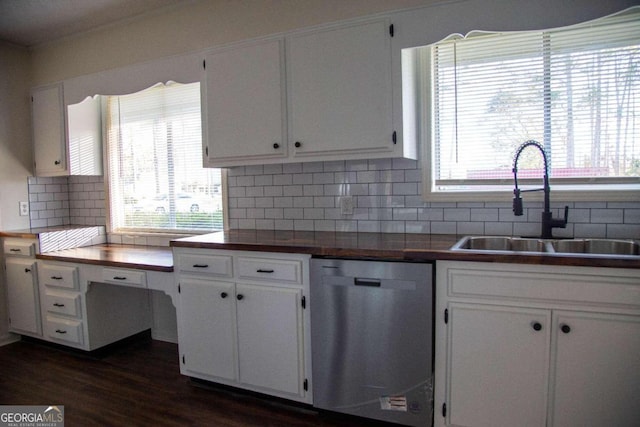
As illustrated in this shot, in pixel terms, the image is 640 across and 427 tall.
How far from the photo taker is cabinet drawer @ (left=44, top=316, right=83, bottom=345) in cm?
320

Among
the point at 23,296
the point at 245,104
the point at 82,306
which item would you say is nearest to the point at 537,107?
the point at 245,104

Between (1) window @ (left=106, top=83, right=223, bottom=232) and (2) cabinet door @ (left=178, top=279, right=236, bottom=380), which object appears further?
(1) window @ (left=106, top=83, right=223, bottom=232)

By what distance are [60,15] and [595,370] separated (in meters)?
3.96

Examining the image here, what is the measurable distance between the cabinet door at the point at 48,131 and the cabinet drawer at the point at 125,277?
123 cm

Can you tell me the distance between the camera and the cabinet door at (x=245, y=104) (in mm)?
2611

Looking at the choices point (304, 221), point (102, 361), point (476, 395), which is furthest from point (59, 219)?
point (476, 395)

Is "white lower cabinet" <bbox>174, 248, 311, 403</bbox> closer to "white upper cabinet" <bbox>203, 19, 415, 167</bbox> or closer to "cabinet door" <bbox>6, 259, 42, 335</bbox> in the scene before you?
"white upper cabinet" <bbox>203, 19, 415, 167</bbox>

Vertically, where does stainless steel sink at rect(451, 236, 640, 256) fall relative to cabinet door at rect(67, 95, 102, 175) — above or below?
below

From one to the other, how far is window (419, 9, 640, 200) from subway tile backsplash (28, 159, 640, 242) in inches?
3.9

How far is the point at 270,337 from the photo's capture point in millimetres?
2389

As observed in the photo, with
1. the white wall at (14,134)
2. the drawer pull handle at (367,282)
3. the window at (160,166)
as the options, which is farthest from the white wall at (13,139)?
the drawer pull handle at (367,282)

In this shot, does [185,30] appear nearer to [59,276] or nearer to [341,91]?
[341,91]

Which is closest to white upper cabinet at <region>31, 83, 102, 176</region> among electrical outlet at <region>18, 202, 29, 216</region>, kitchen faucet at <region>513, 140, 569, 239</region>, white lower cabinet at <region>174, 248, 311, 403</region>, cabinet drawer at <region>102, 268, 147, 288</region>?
electrical outlet at <region>18, 202, 29, 216</region>

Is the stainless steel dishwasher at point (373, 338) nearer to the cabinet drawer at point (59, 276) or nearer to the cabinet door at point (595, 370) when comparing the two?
the cabinet door at point (595, 370)
